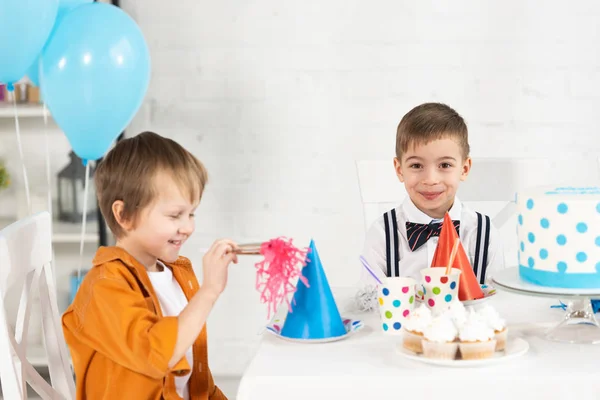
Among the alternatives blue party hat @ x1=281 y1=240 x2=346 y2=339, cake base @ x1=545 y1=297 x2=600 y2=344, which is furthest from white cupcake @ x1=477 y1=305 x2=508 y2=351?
blue party hat @ x1=281 y1=240 x2=346 y2=339

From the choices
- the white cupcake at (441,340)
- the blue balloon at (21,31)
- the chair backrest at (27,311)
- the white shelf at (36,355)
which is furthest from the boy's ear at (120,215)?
the white shelf at (36,355)

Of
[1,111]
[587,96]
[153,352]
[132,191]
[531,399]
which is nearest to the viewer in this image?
[531,399]

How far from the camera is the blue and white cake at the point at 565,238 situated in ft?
3.55

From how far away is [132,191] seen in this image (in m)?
1.30

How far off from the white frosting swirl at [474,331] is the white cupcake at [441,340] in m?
0.01

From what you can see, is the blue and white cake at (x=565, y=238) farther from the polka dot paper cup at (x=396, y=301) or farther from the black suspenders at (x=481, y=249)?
the black suspenders at (x=481, y=249)

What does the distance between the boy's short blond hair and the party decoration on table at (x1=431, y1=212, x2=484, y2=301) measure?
Answer: 42 cm

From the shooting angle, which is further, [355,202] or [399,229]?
[355,202]

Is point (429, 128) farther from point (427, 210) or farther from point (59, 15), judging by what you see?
point (59, 15)

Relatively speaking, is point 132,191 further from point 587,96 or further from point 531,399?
point 587,96

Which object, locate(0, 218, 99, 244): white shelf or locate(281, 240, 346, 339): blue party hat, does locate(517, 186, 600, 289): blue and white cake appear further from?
locate(0, 218, 99, 244): white shelf

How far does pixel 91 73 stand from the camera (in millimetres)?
2029

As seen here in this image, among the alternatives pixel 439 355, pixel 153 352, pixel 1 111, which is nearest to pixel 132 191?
pixel 153 352

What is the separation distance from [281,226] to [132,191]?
1412mm
